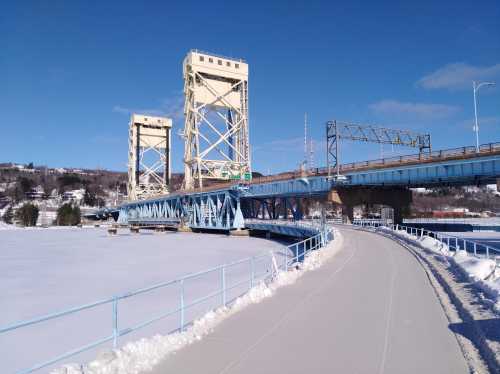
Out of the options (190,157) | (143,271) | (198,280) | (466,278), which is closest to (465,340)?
(466,278)

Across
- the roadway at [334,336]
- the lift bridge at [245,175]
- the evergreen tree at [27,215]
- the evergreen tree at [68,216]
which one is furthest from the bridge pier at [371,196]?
the evergreen tree at [27,215]

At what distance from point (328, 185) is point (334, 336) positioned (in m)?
34.0

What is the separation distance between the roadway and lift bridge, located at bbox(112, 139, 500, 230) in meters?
21.4

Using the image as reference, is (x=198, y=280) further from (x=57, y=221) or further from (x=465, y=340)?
(x=57, y=221)

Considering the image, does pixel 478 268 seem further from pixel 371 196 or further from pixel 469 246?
pixel 371 196

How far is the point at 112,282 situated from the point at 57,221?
392 ft

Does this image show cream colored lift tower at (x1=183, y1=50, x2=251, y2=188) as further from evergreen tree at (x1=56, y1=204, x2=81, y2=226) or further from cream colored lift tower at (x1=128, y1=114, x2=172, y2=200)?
evergreen tree at (x1=56, y1=204, x2=81, y2=226)

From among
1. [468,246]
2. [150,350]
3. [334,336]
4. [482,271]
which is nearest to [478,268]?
[482,271]

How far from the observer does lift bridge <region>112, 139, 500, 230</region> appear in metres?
30.4

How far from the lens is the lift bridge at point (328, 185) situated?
99.9 feet

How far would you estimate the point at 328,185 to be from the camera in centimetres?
4075

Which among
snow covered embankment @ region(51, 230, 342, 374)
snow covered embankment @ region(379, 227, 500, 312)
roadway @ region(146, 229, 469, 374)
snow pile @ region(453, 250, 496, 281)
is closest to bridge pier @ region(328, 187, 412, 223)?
snow covered embankment @ region(379, 227, 500, 312)

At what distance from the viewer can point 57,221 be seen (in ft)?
414

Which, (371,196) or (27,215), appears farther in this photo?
(27,215)
